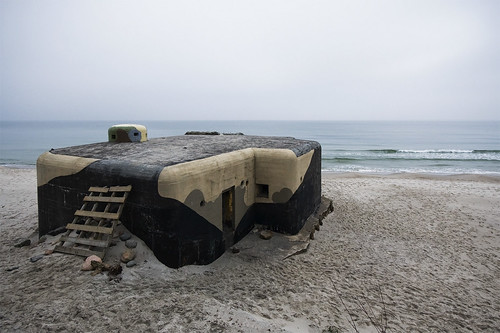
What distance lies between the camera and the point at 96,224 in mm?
7863

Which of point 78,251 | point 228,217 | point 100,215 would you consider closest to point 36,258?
point 78,251

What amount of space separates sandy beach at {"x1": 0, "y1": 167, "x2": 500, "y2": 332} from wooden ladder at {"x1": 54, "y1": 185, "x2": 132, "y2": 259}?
284mm

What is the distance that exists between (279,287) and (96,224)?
14.6 feet

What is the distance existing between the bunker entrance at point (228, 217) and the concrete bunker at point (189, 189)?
0.01 meters

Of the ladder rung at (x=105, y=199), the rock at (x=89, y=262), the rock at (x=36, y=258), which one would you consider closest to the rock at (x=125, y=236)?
the rock at (x=89, y=262)

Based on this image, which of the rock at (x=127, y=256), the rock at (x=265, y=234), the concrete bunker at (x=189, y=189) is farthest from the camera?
the rock at (x=265, y=234)

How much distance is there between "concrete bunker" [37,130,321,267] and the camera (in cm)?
748

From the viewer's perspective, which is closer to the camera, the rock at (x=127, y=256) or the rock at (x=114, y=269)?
the rock at (x=114, y=269)

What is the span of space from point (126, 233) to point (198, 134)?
8.67 metres

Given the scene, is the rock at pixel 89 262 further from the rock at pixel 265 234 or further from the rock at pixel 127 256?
the rock at pixel 265 234

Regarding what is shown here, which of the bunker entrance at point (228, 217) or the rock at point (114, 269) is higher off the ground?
the bunker entrance at point (228, 217)

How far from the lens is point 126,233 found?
25.9ft

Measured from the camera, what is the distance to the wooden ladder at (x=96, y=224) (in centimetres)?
739

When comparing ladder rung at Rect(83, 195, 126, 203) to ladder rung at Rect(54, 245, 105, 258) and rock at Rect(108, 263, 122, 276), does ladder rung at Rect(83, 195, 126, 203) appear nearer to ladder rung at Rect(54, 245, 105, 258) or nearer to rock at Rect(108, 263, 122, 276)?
ladder rung at Rect(54, 245, 105, 258)
